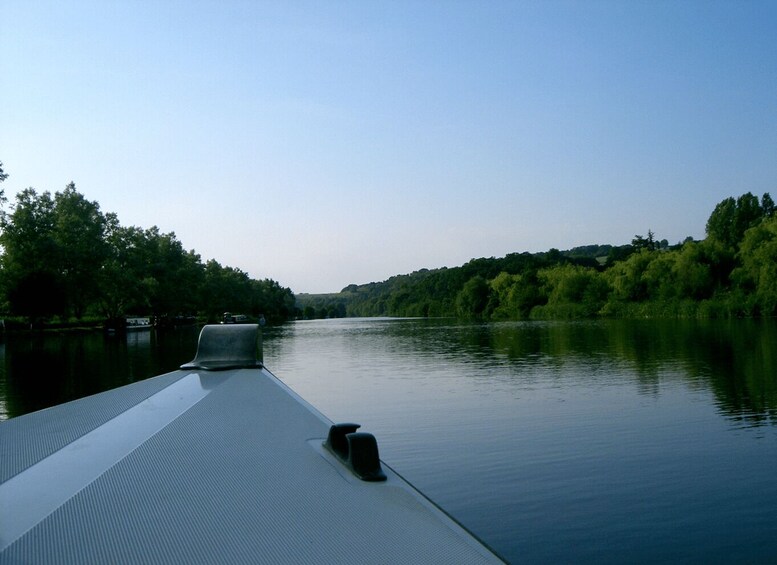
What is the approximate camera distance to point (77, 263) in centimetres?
5553

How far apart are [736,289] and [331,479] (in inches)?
2481

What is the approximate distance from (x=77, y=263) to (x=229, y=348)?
53202 millimetres

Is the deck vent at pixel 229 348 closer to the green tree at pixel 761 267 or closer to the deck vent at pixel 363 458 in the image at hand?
the deck vent at pixel 363 458

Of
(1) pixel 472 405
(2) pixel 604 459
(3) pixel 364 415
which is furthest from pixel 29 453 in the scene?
(1) pixel 472 405

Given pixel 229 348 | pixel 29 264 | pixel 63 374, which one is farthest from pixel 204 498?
pixel 29 264

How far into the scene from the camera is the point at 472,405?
42.6 ft

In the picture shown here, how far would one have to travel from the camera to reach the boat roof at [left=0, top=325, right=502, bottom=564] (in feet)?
6.22

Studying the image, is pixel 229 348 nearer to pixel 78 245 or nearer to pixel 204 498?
pixel 204 498

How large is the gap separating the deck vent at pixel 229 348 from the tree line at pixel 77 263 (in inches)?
1432

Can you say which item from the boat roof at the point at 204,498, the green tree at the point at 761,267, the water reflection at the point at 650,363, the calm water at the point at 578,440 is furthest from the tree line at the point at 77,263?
the green tree at the point at 761,267

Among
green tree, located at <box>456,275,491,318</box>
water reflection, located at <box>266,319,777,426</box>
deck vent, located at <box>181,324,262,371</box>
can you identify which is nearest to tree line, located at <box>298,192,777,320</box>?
green tree, located at <box>456,275,491,318</box>

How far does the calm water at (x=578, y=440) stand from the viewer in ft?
19.0

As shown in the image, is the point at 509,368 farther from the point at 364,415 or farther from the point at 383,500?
the point at 383,500

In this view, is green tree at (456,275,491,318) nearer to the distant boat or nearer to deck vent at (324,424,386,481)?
the distant boat
